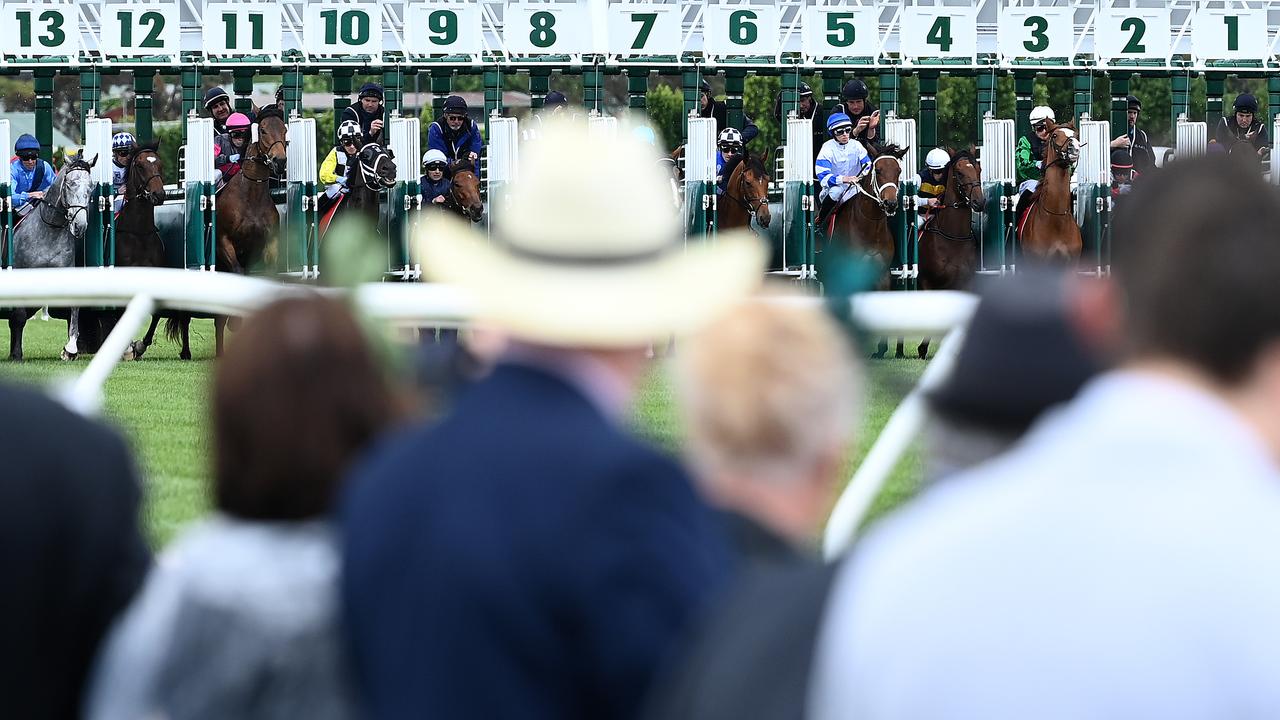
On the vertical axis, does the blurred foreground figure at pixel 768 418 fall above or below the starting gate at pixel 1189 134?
below

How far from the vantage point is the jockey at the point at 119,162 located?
56.1 ft

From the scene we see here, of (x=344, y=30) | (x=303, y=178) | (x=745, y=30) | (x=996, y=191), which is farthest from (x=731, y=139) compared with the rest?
(x=344, y=30)

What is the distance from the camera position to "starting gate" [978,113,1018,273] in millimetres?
17344

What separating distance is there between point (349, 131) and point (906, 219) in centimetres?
437

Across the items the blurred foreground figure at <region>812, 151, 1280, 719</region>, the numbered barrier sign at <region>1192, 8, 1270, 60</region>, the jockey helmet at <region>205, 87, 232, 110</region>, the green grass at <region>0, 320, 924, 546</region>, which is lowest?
the green grass at <region>0, 320, 924, 546</region>

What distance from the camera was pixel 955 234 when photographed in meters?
16.7

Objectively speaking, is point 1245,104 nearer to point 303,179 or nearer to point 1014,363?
point 303,179

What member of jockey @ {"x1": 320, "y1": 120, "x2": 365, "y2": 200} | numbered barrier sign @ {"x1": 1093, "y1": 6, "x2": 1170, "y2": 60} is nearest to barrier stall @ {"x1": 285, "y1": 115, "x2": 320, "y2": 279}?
jockey @ {"x1": 320, "y1": 120, "x2": 365, "y2": 200}

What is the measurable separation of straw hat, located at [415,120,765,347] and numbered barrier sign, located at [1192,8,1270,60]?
63.5 feet

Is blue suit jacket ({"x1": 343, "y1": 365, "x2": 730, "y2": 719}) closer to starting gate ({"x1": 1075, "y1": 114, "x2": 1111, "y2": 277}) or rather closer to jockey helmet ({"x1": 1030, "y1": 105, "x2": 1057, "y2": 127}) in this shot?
jockey helmet ({"x1": 1030, "y1": 105, "x2": 1057, "y2": 127})

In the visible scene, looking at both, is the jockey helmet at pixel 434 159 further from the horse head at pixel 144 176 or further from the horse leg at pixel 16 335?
the horse leg at pixel 16 335

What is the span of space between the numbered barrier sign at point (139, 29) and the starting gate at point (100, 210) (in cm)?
252

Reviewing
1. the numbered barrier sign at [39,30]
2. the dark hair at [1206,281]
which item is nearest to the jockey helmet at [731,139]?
the numbered barrier sign at [39,30]

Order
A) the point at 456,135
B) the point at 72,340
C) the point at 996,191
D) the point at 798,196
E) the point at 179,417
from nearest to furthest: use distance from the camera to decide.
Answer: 1. the point at 179,417
2. the point at 72,340
3. the point at 798,196
4. the point at 996,191
5. the point at 456,135
